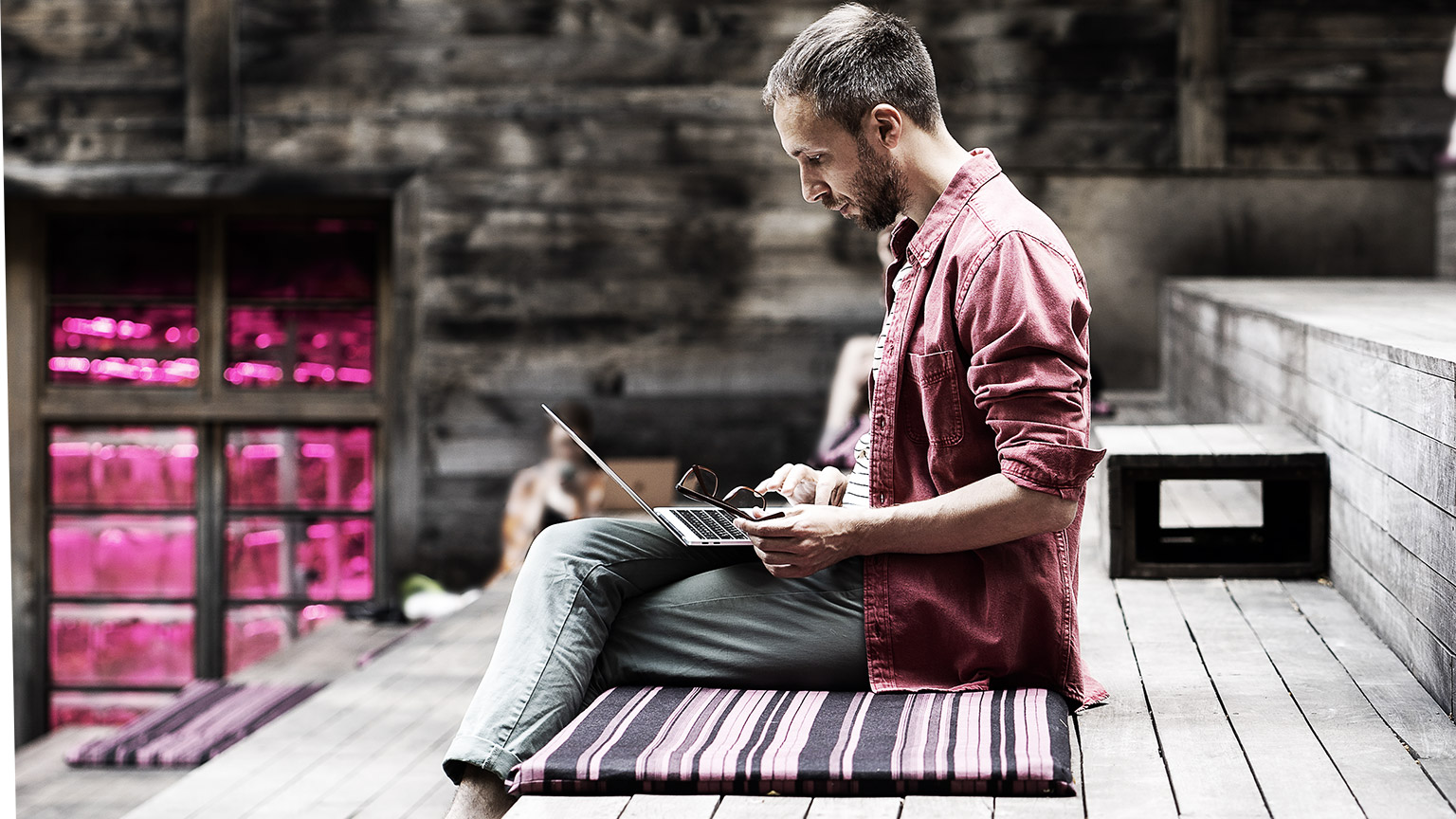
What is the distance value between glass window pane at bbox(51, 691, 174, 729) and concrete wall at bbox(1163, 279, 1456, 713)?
197 inches

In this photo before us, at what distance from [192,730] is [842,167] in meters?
3.68

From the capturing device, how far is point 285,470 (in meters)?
6.07

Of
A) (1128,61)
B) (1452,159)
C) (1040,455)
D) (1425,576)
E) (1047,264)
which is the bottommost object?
(1425,576)

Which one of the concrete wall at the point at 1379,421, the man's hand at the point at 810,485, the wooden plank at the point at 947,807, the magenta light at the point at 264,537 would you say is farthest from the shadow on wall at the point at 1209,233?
the wooden plank at the point at 947,807

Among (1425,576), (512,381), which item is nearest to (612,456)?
(512,381)

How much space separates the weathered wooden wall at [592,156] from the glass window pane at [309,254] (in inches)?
13.0

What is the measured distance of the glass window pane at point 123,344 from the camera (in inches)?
239

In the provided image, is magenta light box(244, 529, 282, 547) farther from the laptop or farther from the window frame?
the laptop

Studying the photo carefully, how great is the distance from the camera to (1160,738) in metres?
1.71

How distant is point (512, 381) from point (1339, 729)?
4.30 m

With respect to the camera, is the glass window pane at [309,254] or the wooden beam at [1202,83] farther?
the glass window pane at [309,254]

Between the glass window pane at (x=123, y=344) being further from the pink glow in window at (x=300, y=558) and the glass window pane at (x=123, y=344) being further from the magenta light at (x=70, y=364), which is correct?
the pink glow in window at (x=300, y=558)

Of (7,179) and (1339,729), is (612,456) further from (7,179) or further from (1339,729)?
(1339,729)

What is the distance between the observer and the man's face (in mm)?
1662
